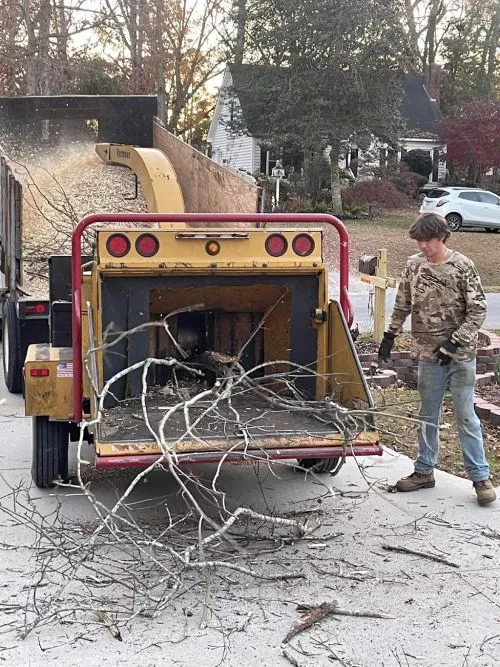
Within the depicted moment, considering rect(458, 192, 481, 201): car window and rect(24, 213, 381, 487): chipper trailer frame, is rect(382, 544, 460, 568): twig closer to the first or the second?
rect(24, 213, 381, 487): chipper trailer frame

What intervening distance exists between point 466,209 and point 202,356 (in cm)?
2098

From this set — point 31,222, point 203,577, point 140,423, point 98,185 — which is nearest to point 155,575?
point 203,577

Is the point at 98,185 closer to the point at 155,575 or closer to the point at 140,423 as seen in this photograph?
the point at 140,423

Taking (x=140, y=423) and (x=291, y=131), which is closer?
(x=140, y=423)

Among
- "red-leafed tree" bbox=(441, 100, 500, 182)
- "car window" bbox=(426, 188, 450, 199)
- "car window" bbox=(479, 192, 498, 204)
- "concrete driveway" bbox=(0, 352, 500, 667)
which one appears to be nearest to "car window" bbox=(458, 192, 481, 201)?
"car window" bbox=(479, 192, 498, 204)

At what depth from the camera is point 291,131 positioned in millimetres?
25359

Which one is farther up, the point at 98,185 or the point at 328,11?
the point at 328,11

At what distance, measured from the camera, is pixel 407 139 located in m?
30.9

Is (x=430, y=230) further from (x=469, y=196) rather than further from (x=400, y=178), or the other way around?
(x=400, y=178)

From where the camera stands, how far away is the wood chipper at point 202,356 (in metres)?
4.64

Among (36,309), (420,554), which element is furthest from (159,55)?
(420,554)

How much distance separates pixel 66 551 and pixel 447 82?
39590 mm

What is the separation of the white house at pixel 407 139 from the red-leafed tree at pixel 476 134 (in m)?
1.45

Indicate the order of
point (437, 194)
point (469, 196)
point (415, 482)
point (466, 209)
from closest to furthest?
1. point (415, 482)
2. point (466, 209)
3. point (469, 196)
4. point (437, 194)
